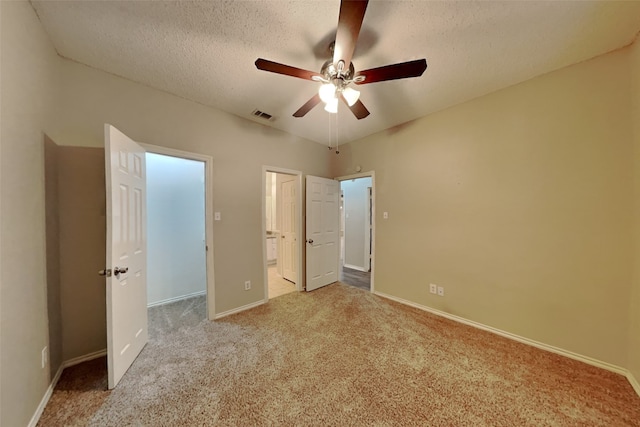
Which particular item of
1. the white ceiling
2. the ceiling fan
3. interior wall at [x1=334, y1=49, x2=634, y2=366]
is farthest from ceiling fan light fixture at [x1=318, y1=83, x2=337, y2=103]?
interior wall at [x1=334, y1=49, x2=634, y2=366]

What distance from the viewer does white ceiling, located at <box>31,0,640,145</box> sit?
1396 millimetres

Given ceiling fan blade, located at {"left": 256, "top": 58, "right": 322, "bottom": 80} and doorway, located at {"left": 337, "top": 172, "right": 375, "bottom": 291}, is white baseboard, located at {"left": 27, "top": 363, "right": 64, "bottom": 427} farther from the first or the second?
doorway, located at {"left": 337, "top": 172, "right": 375, "bottom": 291}

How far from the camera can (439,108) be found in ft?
8.73

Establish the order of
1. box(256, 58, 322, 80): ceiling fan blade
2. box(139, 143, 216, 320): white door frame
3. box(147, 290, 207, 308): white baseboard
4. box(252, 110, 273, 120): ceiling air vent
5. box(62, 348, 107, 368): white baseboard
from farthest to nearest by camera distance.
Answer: box(147, 290, 207, 308): white baseboard < box(252, 110, 273, 120): ceiling air vent < box(139, 143, 216, 320): white door frame < box(62, 348, 107, 368): white baseboard < box(256, 58, 322, 80): ceiling fan blade

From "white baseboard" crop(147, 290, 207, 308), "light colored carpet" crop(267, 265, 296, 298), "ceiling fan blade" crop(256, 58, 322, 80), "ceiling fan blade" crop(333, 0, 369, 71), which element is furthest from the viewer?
"light colored carpet" crop(267, 265, 296, 298)

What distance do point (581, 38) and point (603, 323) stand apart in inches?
90.8

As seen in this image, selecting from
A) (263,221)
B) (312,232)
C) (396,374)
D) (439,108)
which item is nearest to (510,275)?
(396,374)

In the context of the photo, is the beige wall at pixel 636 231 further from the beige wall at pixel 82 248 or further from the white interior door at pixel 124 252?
the beige wall at pixel 82 248

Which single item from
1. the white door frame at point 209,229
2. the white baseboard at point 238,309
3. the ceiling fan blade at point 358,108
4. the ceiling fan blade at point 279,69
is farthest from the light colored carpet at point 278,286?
the ceiling fan blade at point 279,69

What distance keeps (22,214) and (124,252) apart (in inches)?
23.9

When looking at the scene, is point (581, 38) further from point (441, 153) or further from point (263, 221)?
point (263, 221)

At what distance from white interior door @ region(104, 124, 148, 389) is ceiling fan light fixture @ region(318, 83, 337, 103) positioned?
5.19ft

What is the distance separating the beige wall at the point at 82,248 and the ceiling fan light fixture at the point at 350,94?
7.32 ft

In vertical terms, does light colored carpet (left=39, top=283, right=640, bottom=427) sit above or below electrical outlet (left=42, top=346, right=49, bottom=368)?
below
